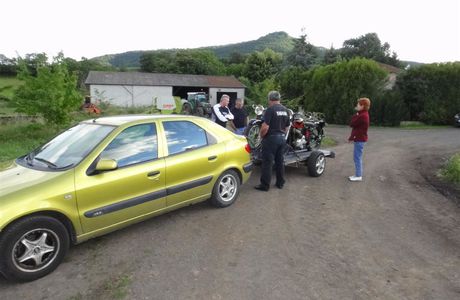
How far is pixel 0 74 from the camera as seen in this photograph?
46.6 m

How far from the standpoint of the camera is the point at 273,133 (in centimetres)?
627

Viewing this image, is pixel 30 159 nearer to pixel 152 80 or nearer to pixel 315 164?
pixel 315 164

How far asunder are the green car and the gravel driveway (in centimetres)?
32

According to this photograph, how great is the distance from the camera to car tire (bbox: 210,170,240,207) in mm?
5373

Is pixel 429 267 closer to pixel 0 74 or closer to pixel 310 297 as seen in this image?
pixel 310 297

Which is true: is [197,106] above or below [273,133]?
below

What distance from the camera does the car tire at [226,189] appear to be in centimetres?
537

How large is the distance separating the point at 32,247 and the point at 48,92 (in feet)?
29.6

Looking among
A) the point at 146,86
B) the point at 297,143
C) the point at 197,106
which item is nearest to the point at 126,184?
the point at 297,143

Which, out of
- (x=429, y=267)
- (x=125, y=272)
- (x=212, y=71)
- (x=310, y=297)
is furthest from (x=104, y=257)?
(x=212, y=71)

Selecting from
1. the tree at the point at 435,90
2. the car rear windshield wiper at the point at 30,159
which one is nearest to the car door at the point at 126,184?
the car rear windshield wiper at the point at 30,159

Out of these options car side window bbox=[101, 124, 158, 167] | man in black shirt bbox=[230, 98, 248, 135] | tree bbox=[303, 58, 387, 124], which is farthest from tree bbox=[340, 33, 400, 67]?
car side window bbox=[101, 124, 158, 167]

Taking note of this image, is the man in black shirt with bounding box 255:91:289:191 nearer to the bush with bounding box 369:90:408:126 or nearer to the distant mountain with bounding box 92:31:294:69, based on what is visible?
the bush with bounding box 369:90:408:126

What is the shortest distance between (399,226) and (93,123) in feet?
15.1
